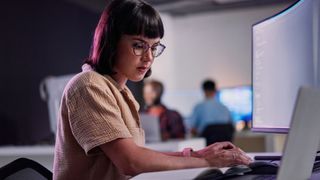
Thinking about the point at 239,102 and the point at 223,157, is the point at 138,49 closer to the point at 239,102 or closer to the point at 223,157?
the point at 223,157

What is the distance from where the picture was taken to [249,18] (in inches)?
291

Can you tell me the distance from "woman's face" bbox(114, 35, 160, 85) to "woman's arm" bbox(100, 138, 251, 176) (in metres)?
0.25

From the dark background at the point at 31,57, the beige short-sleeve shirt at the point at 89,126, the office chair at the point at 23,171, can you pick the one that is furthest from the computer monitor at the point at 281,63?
the dark background at the point at 31,57

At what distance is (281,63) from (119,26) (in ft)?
1.86

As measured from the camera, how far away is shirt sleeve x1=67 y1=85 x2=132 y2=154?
3.94 ft

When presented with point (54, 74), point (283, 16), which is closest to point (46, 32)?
point (54, 74)

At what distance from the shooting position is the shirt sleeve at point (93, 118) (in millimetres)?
1201

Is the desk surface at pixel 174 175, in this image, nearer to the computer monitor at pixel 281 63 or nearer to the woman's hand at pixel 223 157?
the woman's hand at pixel 223 157

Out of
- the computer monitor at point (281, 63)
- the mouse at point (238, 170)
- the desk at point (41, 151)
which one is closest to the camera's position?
the mouse at point (238, 170)

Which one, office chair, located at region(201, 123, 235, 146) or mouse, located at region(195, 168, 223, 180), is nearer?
mouse, located at region(195, 168, 223, 180)

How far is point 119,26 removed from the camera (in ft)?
4.39

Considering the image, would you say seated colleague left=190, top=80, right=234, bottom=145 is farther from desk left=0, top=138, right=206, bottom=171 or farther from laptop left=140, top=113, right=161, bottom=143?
desk left=0, top=138, right=206, bottom=171

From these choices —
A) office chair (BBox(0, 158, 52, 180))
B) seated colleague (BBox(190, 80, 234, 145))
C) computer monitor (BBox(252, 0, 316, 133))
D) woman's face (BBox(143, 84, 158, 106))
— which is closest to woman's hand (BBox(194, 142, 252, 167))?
computer monitor (BBox(252, 0, 316, 133))

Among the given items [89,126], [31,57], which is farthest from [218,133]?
[89,126]
